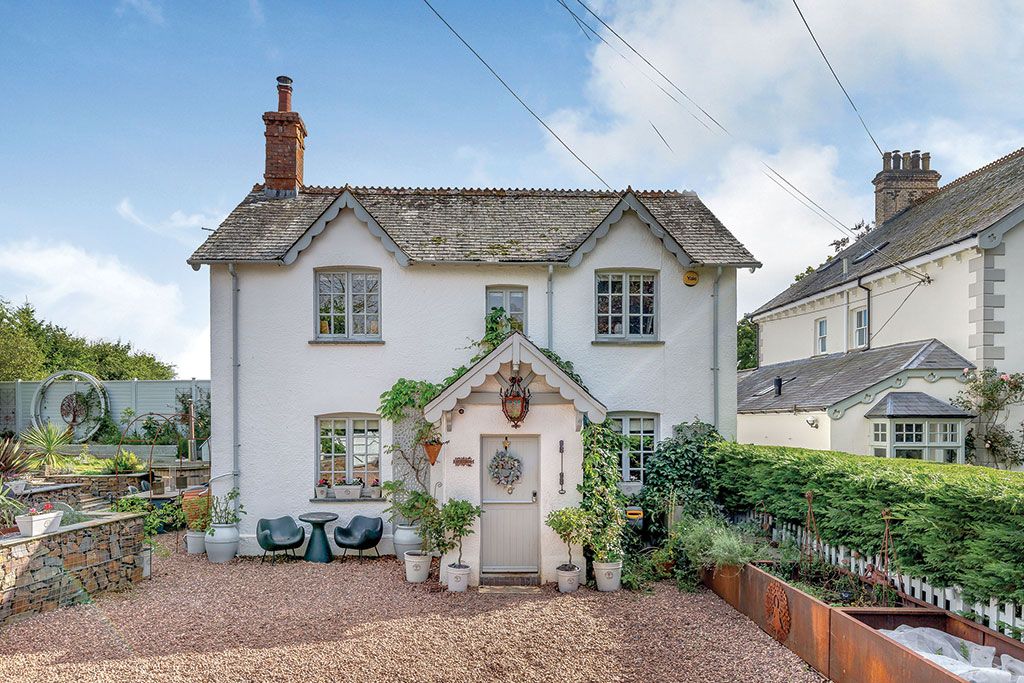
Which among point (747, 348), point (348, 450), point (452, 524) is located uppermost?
point (747, 348)

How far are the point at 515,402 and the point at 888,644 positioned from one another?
5781 mm

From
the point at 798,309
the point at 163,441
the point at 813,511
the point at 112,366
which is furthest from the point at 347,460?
the point at 112,366

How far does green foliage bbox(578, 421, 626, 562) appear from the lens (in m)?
9.82

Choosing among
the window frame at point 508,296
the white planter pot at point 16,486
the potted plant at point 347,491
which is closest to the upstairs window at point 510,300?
the window frame at point 508,296

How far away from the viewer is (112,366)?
35.4 m

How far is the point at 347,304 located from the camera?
12.7 meters

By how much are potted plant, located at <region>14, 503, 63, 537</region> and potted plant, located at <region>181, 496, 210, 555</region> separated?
11.0 ft

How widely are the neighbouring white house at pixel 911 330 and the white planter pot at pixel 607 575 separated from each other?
23.7ft

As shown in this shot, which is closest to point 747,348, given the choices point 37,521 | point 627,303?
point 627,303

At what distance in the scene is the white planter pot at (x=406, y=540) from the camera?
38.0 feet

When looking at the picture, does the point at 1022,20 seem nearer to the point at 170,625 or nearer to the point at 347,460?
the point at 347,460

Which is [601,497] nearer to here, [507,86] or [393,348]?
[393,348]

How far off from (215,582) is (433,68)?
9.04 meters

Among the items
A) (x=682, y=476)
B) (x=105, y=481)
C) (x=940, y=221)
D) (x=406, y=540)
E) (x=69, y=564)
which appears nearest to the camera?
(x=69, y=564)
